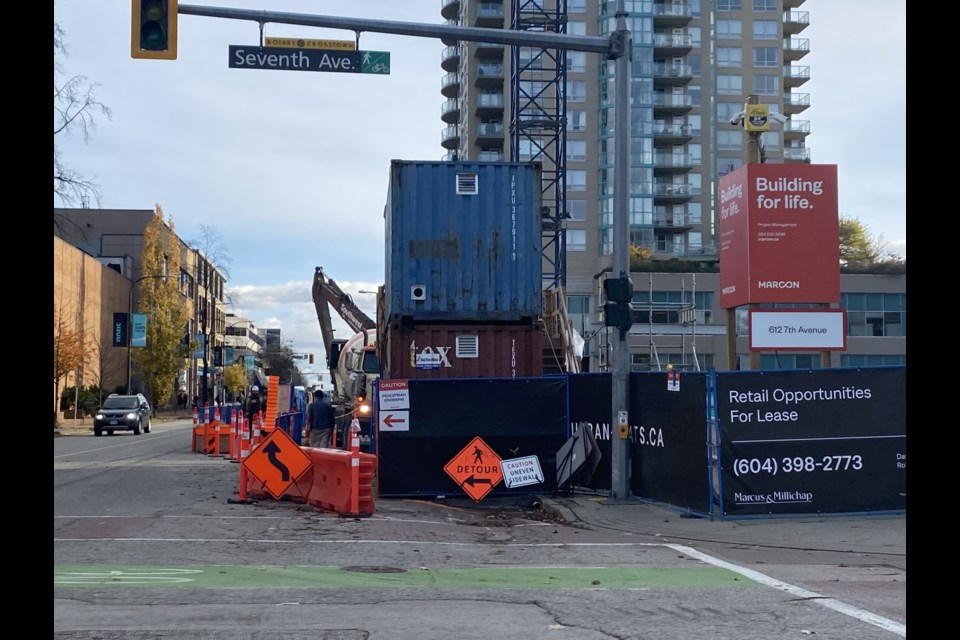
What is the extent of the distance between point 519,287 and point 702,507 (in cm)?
604

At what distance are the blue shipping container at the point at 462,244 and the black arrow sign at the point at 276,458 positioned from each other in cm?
397

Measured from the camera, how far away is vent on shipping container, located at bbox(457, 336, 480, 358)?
60.7 feet

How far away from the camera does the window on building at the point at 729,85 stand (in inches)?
3280

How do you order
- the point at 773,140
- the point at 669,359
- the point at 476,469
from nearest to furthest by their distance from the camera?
the point at 476,469, the point at 669,359, the point at 773,140

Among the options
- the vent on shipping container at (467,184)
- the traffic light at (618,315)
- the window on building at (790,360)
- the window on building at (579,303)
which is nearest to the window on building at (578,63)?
the window on building at (579,303)

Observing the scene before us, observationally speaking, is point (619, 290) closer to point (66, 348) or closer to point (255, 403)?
point (255, 403)

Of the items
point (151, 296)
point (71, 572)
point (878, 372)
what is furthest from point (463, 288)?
point (151, 296)

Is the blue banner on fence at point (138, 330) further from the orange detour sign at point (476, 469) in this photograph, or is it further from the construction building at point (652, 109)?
the orange detour sign at point (476, 469)

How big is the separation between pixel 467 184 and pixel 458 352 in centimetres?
313

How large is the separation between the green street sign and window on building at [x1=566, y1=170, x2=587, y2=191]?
64.6 meters

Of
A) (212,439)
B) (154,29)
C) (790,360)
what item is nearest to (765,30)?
(790,360)

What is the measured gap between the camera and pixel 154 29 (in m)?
12.7
